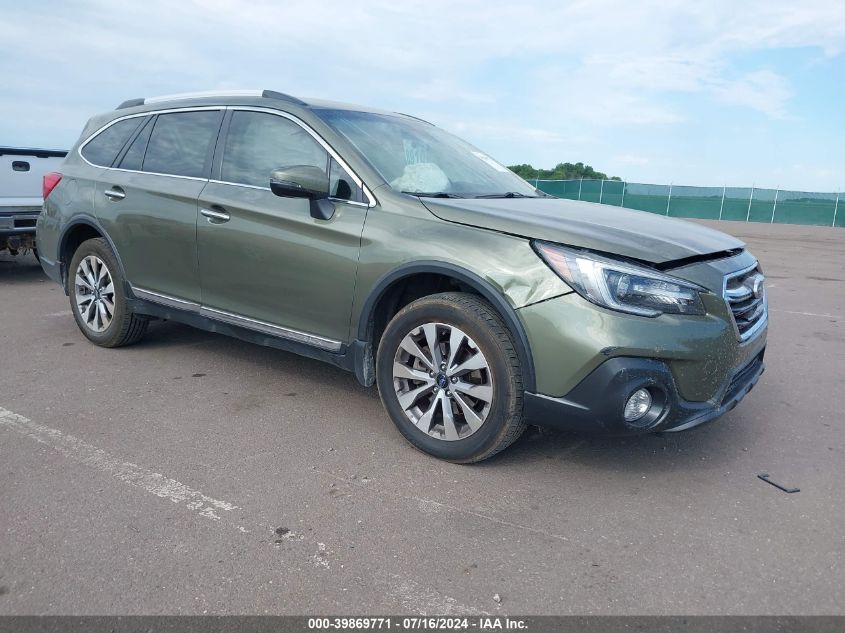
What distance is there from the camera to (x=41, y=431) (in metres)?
3.79

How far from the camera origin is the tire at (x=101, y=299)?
515 cm

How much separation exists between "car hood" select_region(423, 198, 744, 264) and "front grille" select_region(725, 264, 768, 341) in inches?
6.6

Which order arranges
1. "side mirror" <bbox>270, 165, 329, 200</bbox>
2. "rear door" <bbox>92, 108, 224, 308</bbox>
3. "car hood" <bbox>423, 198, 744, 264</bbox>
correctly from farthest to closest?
"rear door" <bbox>92, 108, 224, 308</bbox> < "side mirror" <bbox>270, 165, 329, 200</bbox> < "car hood" <bbox>423, 198, 744, 264</bbox>

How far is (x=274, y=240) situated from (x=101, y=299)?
204 centimetres

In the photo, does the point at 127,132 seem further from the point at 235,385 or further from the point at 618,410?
the point at 618,410

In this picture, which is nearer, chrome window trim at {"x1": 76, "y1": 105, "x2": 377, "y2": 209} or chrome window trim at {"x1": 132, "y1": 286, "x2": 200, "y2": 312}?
chrome window trim at {"x1": 76, "y1": 105, "x2": 377, "y2": 209}

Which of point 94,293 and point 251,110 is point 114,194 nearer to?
point 94,293

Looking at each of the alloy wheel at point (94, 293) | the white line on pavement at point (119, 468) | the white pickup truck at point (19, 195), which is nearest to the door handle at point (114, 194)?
the alloy wheel at point (94, 293)

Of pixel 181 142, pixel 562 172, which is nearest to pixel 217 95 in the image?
pixel 181 142

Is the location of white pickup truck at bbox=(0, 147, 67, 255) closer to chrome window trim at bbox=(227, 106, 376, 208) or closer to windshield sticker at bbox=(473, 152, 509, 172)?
chrome window trim at bbox=(227, 106, 376, 208)

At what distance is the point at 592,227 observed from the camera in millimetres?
3369

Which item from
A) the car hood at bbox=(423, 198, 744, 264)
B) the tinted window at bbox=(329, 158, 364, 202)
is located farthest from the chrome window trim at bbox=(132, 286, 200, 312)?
the car hood at bbox=(423, 198, 744, 264)

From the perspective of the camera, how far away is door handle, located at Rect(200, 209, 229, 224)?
427cm

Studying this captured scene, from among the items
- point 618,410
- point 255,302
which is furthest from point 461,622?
point 255,302
